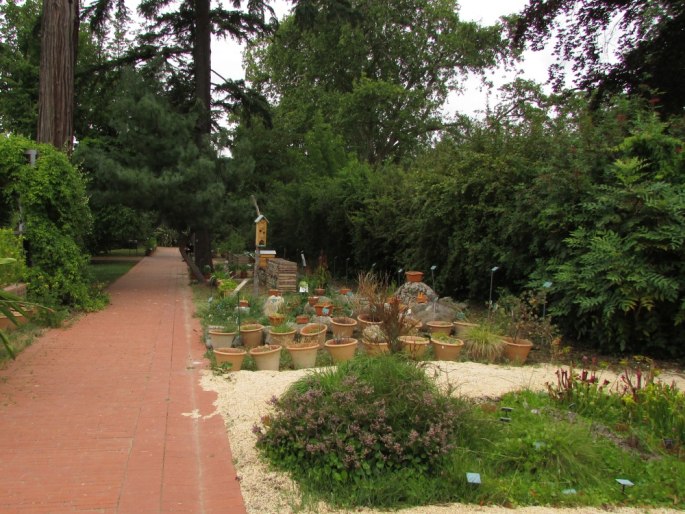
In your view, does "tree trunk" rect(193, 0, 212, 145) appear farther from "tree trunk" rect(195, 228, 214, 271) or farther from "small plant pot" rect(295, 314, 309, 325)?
"small plant pot" rect(295, 314, 309, 325)

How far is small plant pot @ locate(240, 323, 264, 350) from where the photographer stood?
684 centimetres

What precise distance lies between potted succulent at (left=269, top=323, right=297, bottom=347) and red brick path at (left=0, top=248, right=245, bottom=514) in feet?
3.20

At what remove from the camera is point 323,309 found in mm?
7871

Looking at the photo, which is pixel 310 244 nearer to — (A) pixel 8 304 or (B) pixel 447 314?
(B) pixel 447 314

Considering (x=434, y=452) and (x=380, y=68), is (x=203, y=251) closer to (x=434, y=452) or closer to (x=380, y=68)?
(x=434, y=452)

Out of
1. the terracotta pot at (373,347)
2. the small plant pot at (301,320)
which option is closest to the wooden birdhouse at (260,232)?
the small plant pot at (301,320)

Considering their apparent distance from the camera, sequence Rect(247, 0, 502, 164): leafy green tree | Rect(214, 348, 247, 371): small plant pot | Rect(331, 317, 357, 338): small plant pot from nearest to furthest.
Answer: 1. Rect(214, 348, 247, 371): small plant pot
2. Rect(331, 317, 357, 338): small plant pot
3. Rect(247, 0, 502, 164): leafy green tree

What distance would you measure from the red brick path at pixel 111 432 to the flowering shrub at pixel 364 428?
46cm

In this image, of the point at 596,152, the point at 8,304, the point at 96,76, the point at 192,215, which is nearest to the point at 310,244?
the point at 192,215

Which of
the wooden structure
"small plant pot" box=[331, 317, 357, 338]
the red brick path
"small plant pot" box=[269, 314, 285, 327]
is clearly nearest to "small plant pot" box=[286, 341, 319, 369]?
"small plant pot" box=[331, 317, 357, 338]

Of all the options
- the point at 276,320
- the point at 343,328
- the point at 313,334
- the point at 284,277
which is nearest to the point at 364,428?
the point at 313,334

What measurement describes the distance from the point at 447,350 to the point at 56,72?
34.6 ft

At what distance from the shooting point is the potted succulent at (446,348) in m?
6.26

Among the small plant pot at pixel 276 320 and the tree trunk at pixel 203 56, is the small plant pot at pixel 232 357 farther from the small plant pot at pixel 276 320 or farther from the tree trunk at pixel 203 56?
the tree trunk at pixel 203 56
